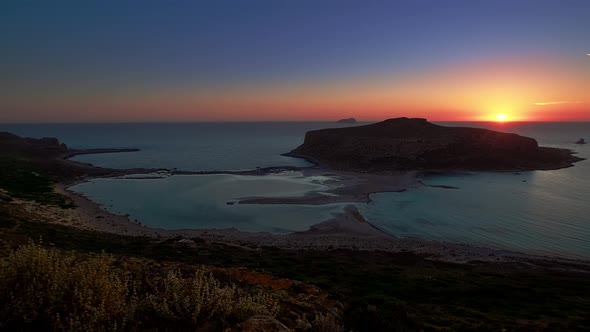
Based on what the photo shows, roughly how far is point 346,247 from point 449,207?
23.3m

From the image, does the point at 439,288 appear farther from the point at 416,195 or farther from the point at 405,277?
the point at 416,195

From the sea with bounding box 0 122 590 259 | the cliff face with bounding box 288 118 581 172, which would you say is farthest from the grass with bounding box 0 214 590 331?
the cliff face with bounding box 288 118 581 172

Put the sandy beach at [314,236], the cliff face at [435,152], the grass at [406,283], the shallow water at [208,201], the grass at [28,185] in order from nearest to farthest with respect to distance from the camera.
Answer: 1. the grass at [406,283]
2. the sandy beach at [314,236]
3. the shallow water at [208,201]
4. the grass at [28,185]
5. the cliff face at [435,152]

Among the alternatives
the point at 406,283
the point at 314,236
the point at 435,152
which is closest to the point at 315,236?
the point at 314,236

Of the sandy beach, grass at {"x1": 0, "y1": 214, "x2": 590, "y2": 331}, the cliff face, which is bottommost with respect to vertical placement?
the sandy beach

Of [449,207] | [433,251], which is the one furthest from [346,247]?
[449,207]

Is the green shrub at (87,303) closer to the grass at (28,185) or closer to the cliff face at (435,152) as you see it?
the grass at (28,185)

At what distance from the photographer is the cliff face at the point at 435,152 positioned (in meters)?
89.2

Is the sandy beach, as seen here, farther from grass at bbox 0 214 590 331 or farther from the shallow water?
the shallow water

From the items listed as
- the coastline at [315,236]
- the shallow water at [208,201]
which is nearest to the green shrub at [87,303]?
the coastline at [315,236]

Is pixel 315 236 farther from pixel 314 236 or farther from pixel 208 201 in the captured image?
pixel 208 201

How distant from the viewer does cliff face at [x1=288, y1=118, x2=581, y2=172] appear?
89.2m

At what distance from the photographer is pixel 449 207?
157 ft

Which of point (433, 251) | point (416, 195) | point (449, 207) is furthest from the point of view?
point (416, 195)
